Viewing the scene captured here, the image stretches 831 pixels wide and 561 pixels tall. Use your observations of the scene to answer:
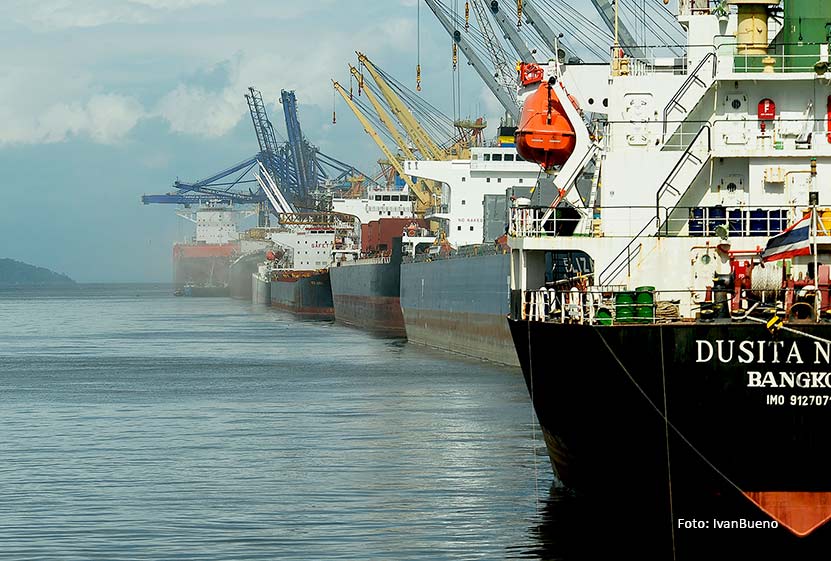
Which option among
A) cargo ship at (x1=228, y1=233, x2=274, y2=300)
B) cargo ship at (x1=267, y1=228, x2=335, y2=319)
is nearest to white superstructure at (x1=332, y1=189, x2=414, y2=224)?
cargo ship at (x1=267, y1=228, x2=335, y2=319)

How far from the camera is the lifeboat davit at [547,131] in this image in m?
28.2

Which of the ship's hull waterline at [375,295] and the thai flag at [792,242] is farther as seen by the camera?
the ship's hull waterline at [375,295]

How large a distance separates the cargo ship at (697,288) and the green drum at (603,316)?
0.03 m

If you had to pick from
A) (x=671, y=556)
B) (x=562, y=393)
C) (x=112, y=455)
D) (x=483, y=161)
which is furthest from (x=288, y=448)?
(x=483, y=161)

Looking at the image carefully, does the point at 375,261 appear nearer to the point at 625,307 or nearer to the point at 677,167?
the point at 677,167

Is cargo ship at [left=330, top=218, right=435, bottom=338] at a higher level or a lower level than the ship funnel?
lower

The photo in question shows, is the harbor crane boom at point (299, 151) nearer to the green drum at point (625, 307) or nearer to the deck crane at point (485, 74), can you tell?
the deck crane at point (485, 74)

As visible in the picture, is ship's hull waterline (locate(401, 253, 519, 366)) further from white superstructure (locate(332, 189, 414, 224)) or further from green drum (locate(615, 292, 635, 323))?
white superstructure (locate(332, 189, 414, 224))

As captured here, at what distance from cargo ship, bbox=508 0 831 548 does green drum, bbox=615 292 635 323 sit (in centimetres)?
3

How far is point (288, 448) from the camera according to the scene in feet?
106

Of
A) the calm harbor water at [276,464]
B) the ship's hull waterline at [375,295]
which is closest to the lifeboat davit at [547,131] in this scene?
the calm harbor water at [276,464]

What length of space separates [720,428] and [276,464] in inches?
522

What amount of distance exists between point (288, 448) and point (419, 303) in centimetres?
3963

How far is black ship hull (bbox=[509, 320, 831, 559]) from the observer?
18.7m
